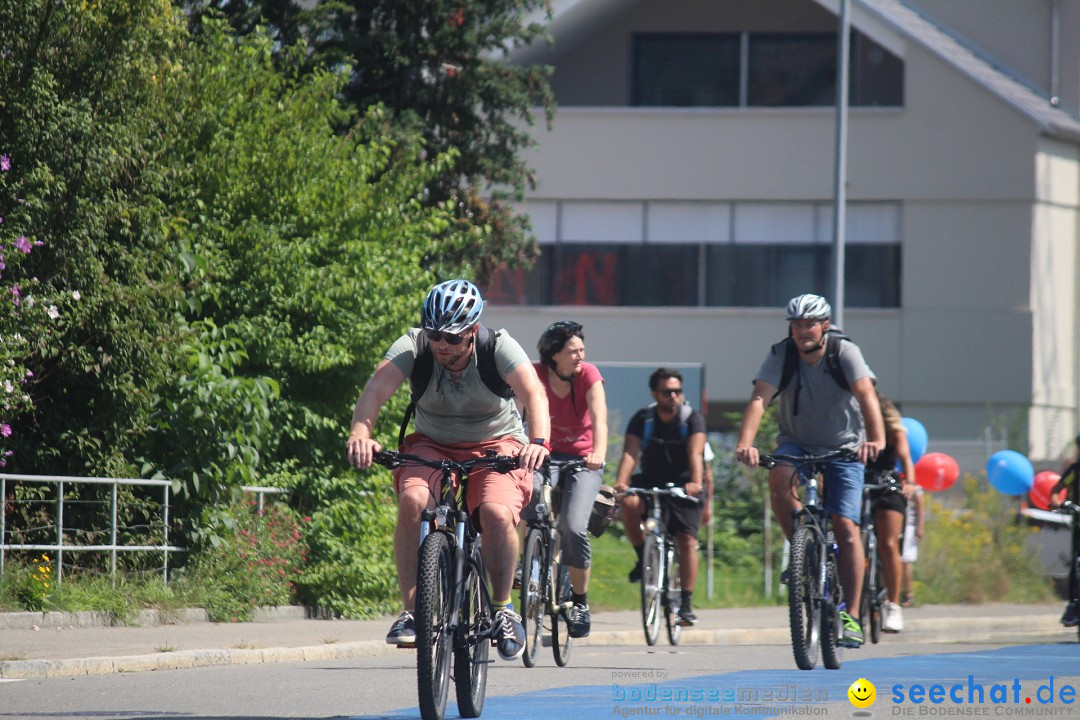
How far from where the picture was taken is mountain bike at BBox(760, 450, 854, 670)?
30.3ft

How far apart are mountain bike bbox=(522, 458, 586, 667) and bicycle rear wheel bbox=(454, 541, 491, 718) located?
1719 millimetres

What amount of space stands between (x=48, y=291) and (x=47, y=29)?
1.98 metres

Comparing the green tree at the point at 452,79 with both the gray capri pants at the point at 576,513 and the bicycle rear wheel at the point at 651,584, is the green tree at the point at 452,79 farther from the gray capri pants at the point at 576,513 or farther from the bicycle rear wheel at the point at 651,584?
the gray capri pants at the point at 576,513

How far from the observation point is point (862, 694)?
808cm

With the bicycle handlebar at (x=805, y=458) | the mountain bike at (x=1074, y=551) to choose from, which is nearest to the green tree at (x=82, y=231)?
the bicycle handlebar at (x=805, y=458)

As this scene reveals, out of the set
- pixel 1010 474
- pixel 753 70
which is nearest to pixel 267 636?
pixel 1010 474

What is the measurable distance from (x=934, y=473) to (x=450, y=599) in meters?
14.2

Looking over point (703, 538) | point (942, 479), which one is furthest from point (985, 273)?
point (703, 538)

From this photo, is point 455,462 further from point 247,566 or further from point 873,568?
point 247,566

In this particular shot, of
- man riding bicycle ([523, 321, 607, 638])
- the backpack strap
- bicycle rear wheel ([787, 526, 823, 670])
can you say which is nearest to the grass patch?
the backpack strap

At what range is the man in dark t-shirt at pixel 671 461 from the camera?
12.6 meters

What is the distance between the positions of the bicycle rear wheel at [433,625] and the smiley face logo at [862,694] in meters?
2.14

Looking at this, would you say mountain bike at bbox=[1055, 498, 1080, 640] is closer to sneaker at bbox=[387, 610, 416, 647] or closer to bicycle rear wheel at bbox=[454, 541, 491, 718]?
bicycle rear wheel at bbox=[454, 541, 491, 718]

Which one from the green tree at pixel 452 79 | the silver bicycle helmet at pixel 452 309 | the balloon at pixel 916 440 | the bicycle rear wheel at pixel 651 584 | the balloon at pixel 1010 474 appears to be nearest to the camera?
the silver bicycle helmet at pixel 452 309
